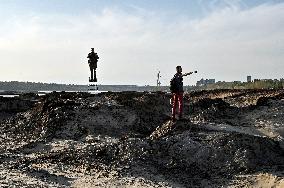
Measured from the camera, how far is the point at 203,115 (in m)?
18.3

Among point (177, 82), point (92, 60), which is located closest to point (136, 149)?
point (177, 82)

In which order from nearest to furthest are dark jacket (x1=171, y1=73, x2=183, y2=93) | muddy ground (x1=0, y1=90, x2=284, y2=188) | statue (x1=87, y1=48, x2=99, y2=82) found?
muddy ground (x1=0, y1=90, x2=284, y2=188), dark jacket (x1=171, y1=73, x2=183, y2=93), statue (x1=87, y1=48, x2=99, y2=82)

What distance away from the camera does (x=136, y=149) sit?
40.4 ft

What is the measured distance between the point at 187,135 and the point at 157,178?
2577 millimetres

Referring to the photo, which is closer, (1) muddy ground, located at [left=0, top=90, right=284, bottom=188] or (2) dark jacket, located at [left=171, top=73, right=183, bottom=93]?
(1) muddy ground, located at [left=0, top=90, right=284, bottom=188]

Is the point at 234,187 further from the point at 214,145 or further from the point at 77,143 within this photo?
the point at 77,143

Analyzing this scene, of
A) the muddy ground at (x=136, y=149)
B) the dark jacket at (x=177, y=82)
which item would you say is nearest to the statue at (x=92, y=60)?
the muddy ground at (x=136, y=149)

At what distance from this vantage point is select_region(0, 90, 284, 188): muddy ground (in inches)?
425

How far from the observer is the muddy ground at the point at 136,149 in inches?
425

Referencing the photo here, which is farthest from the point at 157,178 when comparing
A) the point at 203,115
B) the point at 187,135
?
the point at 203,115

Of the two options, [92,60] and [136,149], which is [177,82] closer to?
[136,149]

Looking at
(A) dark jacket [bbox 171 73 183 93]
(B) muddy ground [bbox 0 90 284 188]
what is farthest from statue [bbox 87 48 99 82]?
(A) dark jacket [bbox 171 73 183 93]

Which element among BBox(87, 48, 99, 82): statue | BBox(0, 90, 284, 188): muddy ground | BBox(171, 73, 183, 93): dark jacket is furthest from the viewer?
BBox(87, 48, 99, 82): statue

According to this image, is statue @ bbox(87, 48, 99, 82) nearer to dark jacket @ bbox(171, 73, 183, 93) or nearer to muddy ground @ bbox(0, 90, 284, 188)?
muddy ground @ bbox(0, 90, 284, 188)
